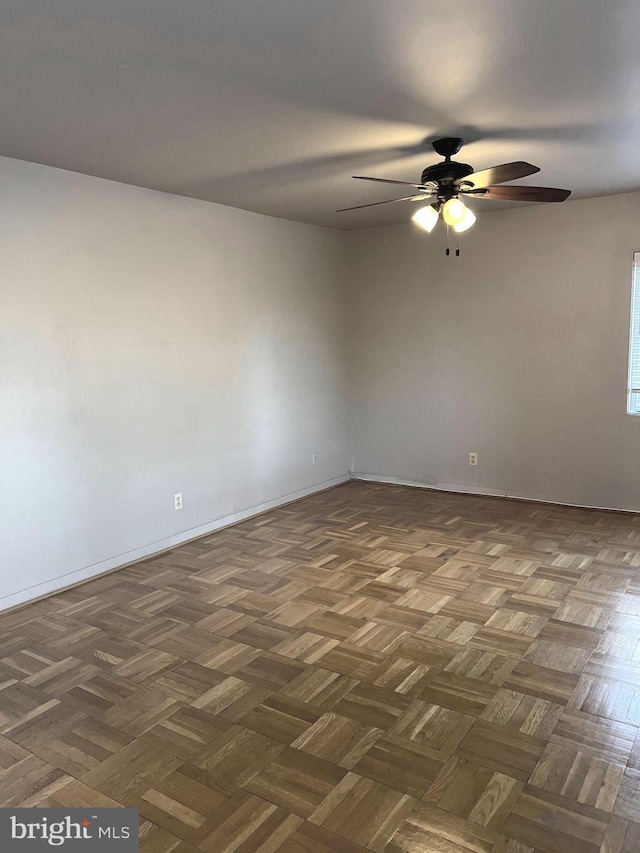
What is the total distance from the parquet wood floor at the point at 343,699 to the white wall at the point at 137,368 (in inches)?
17.2

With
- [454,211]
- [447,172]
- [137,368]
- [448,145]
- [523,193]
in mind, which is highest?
[448,145]

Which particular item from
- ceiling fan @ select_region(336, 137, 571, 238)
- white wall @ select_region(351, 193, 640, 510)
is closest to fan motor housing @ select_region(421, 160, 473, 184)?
ceiling fan @ select_region(336, 137, 571, 238)

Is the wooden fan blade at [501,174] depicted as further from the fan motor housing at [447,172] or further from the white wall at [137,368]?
the white wall at [137,368]

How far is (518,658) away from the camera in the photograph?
263cm

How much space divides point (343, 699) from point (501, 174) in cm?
234

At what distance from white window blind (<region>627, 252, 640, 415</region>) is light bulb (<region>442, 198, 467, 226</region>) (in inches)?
85.4

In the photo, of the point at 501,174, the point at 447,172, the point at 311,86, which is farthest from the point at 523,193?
the point at 311,86

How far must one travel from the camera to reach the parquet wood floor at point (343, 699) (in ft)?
5.82

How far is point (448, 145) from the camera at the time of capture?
120 inches

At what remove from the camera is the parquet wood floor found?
5.82 ft

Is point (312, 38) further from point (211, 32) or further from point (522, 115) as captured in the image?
point (522, 115)

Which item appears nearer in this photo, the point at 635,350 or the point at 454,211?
the point at 454,211

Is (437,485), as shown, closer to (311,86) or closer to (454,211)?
(454,211)

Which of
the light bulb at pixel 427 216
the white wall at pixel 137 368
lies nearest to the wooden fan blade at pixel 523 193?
the light bulb at pixel 427 216
